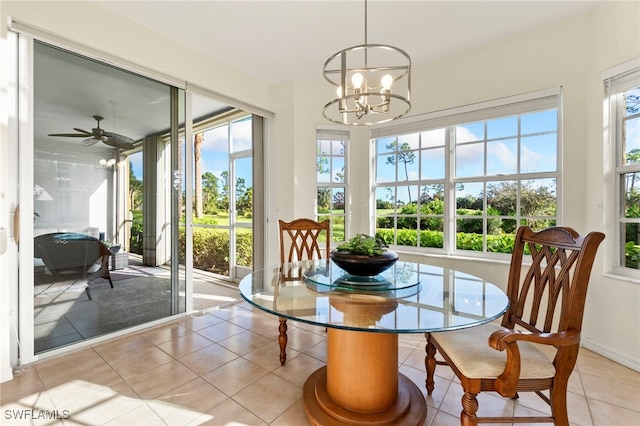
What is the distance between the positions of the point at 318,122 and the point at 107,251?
2740 mm

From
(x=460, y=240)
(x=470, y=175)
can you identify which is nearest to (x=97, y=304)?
(x=460, y=240)

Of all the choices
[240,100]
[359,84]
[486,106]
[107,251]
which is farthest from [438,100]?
[107,251]

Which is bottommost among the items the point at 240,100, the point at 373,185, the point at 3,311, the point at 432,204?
the point at 3,311

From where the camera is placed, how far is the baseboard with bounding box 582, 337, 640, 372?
2201 millimetres

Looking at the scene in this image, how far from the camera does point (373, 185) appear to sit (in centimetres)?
406

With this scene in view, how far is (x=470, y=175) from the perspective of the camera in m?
3.34

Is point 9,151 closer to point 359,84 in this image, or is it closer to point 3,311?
point 3,311

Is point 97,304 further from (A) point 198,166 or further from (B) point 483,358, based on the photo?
(B) point 483,358

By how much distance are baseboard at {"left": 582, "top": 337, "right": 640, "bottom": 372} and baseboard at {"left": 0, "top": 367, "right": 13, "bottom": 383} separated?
14.2 feet

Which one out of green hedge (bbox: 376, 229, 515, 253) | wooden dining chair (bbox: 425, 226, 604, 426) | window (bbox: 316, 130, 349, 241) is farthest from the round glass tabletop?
window (bbox: 316, 130, 349, 241)

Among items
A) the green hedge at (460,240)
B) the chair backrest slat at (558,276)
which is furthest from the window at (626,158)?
the chair backrest slat at (558,276)

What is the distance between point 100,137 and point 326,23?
87.2 inches

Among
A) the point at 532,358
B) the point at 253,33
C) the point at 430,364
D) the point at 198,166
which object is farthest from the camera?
the point at 198,166

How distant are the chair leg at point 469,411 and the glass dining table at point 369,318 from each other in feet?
1.11
